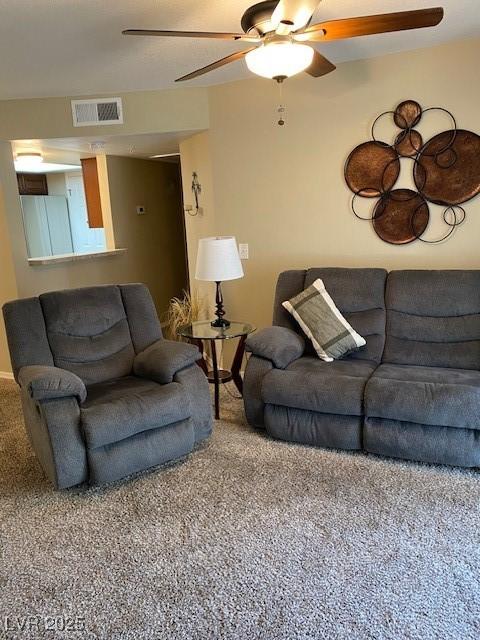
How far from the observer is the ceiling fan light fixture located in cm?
197

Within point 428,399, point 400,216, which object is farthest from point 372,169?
point 428,399

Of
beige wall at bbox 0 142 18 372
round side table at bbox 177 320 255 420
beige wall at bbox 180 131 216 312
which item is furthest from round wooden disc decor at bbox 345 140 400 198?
beige wall at bbox 0 142 18 372

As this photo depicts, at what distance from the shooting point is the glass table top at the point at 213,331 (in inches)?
126

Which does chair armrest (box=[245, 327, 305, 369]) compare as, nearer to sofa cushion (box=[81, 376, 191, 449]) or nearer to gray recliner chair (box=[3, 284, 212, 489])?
gray recliner chair (box=[3, 284, 212, 489])

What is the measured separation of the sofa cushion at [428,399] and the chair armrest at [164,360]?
1.04 meters

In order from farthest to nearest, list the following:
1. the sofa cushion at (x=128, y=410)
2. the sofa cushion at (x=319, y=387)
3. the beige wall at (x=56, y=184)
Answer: the beige wall at (x=56, y=184), the sofa cushion at (x=319, y=387), the sofa cushion at (x=128, y=410)

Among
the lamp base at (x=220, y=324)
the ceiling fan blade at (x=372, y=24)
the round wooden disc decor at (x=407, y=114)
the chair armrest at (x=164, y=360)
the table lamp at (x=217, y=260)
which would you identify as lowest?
the chair armrest at (x=164, y=360)

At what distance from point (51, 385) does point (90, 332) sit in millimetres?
738

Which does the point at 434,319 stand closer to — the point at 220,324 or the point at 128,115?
the point at 220,324

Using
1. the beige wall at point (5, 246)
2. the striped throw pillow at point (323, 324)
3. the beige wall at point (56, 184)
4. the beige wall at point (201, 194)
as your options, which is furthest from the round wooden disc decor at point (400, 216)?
the beige wall at point (56, 184)

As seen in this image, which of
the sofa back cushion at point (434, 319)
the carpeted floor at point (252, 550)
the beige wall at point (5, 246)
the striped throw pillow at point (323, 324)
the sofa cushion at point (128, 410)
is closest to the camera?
the carpeted floor at point (252, 550)

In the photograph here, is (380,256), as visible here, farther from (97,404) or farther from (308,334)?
(97,404)

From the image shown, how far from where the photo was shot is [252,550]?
2.00 m

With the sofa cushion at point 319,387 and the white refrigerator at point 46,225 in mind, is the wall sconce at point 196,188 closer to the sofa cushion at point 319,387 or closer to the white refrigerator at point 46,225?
the sofa cushion at point 319,387
